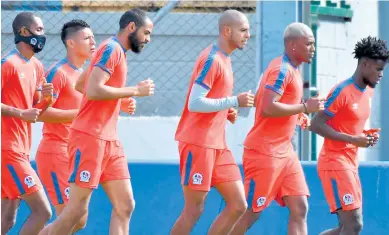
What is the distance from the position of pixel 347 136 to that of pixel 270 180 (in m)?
0.80

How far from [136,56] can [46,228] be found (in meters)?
4.36

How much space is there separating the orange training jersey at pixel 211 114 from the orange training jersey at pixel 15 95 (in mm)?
1279

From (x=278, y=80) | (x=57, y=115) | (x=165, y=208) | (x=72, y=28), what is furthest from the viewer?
(x=165, y=208)

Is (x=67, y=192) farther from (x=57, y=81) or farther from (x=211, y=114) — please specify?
(x=211, y=114)

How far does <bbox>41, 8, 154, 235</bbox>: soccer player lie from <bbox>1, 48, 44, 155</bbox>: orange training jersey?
63cm

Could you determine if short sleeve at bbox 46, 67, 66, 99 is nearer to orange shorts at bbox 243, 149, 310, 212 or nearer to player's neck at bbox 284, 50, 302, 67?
orange shorts at bbox 243, 149, 310, 212

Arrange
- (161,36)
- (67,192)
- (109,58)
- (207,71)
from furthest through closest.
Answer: (161,36), (67,192), (207,71), (109,58)

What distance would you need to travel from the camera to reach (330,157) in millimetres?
9961

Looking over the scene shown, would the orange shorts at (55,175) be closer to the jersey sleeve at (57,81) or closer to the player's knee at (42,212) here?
the player's knee at (42,212)

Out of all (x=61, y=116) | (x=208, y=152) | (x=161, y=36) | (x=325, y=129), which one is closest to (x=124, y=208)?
(x=208, y=152)

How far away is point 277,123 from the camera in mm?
9625

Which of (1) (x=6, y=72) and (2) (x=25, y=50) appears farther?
(2) (x=25, y=50)

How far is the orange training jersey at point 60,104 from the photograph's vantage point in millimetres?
10023

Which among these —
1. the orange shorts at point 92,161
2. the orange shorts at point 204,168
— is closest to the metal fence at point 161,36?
the orange shorts at point 204,168
